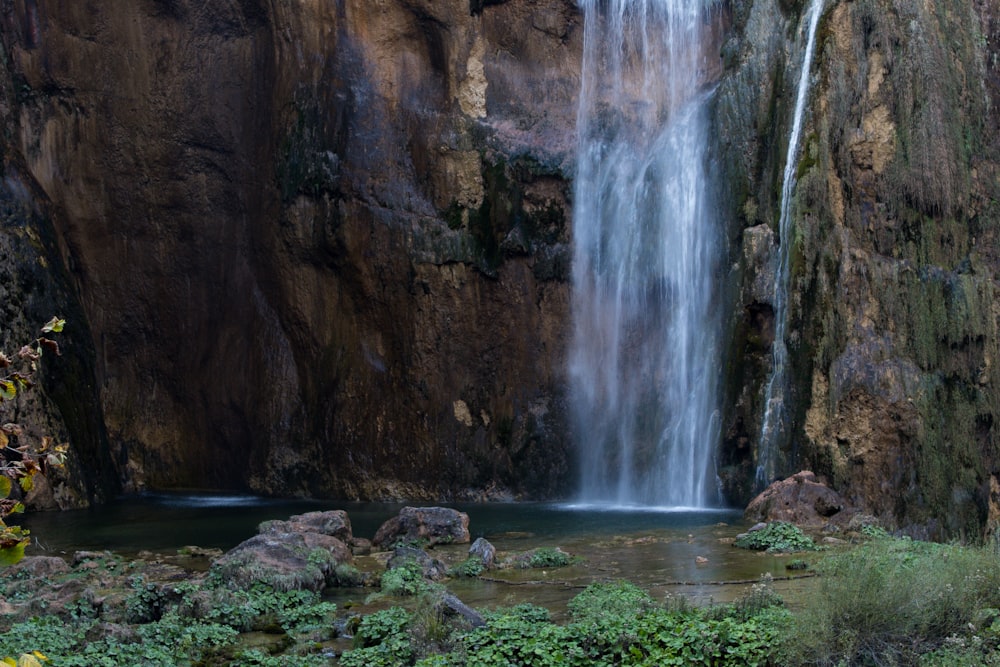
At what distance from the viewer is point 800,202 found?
68.8ft

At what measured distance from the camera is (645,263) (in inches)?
1053

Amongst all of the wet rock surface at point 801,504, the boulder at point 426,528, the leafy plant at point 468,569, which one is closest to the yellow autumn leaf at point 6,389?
the leafy plant at point 468,569

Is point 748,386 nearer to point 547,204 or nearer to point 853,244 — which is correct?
point 853,244

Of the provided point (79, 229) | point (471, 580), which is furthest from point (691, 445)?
point (79, 229)

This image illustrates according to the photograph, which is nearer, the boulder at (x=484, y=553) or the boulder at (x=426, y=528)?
the boulder at (x=484, y=553)

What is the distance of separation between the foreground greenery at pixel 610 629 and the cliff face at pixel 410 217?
36.3 feet

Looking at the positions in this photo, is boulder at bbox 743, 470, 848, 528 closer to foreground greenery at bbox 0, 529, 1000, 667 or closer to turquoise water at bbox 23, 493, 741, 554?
turquoise water at bbox 23, 493, 741, 554

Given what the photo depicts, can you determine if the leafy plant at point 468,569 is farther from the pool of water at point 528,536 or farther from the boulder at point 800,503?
the boulder at point 800,503

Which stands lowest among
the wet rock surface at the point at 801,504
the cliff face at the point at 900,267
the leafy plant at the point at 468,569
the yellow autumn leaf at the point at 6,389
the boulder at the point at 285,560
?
the leafy plant at the point at 468,569

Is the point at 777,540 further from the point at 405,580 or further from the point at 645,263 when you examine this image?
the point at 645,263

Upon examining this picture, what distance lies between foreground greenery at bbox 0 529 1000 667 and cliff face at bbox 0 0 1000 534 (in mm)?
11063

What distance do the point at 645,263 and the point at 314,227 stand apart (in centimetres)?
859

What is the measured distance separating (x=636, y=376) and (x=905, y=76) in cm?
957

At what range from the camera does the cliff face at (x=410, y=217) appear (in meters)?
20.5
